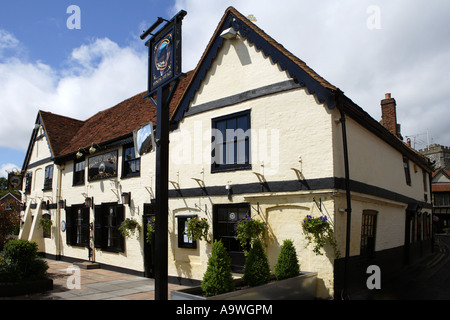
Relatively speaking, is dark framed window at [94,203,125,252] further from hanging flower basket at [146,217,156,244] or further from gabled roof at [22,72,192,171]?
gabled roof at [22,72,192,171]

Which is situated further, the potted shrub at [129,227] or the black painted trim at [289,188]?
the potted shrub at [129,227]

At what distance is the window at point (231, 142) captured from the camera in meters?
10.3

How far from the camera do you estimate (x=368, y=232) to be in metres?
10.7

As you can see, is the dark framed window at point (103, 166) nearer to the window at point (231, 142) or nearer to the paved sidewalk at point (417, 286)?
the window at point (231, 142)

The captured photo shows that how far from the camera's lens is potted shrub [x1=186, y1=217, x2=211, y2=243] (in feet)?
34.2

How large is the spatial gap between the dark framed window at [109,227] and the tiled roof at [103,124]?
2.90 m

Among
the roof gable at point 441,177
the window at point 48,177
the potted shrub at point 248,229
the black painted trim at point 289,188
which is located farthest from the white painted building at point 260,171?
the roof gable at point 441,177

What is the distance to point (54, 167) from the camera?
19.1 meters

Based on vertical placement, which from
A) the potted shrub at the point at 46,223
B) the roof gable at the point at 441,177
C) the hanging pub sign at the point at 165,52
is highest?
the hanging pub sign at the point at 165,52

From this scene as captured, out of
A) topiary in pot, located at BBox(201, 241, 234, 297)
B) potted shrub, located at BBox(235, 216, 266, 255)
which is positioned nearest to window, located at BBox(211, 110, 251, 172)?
potted shrub, located at BBox(235, 216, 266, 255)

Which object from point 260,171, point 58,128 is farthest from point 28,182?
point 260,171

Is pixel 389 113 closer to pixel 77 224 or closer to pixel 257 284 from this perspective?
pixel 257 284
